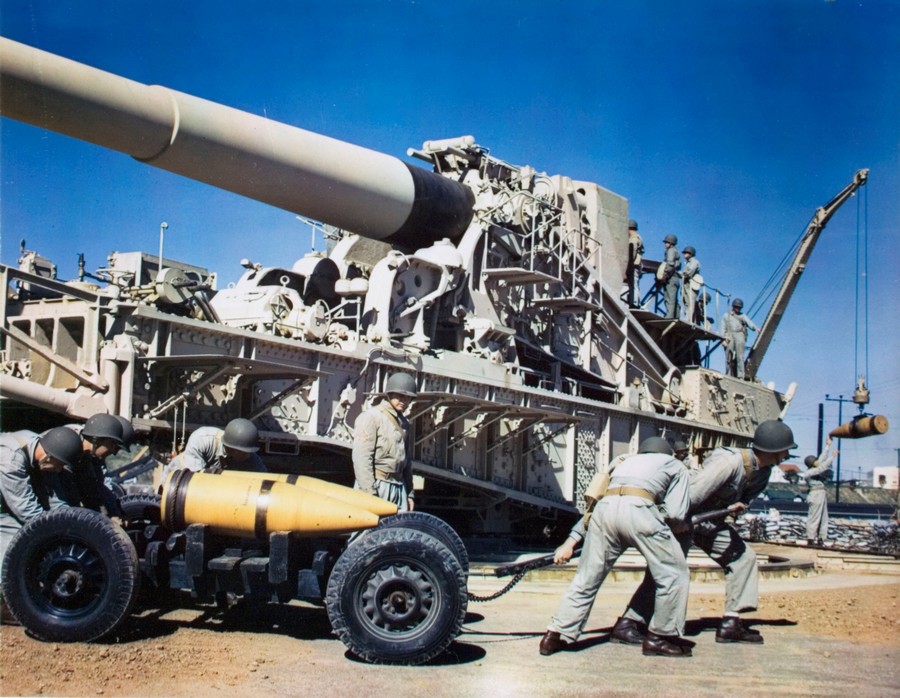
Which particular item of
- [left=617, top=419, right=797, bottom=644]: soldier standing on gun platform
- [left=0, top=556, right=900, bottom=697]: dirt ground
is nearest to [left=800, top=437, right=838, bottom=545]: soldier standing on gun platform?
[left=0, top=556, right=900, bottom=697]: dirt ground

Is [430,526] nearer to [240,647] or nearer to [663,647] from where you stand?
[240,647]

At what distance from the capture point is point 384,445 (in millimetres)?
7609

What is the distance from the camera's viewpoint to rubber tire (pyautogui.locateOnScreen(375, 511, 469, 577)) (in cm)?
636

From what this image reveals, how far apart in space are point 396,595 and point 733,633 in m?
2.41

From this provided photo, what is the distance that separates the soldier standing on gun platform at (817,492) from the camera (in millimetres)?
16266

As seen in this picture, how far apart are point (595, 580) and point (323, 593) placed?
1613 millimetres

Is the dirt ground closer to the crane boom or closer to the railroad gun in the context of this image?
the railroad gun

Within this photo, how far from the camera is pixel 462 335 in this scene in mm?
13484

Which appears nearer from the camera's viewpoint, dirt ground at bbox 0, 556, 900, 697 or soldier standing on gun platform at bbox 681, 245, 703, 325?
dirt ground at bbox 0, 556, 900, 697

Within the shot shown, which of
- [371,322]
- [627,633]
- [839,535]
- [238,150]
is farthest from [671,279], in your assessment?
[627,633]

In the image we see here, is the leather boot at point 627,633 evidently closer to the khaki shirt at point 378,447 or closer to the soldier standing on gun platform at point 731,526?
the soldier standing on gun platform at point 731,526

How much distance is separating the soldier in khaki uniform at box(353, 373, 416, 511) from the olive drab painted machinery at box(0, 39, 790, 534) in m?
2.48

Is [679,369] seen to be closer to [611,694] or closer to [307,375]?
[307,375]

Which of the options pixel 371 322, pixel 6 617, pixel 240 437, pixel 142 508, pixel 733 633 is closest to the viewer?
pixel 6 617
